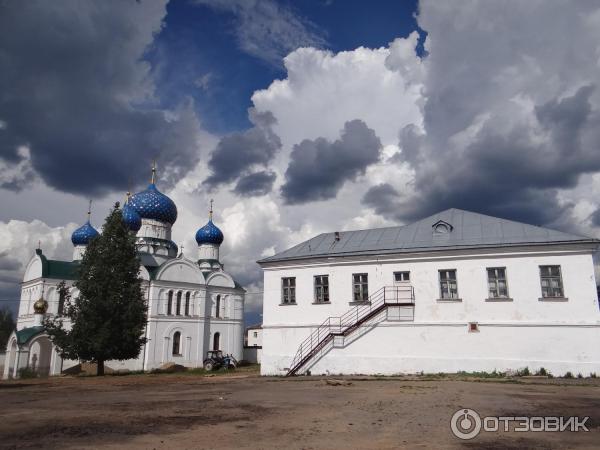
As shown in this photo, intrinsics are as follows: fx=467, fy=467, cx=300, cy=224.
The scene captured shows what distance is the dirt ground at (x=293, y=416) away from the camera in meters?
7.61

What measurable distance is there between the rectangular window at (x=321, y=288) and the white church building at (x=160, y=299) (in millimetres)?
A: 16457

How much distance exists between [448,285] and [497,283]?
2124mm

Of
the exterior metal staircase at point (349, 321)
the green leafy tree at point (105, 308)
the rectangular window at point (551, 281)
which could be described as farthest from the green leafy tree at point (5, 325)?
the rectangular window at point (551, 281)

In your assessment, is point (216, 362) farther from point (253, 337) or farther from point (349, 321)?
point (253, 337)

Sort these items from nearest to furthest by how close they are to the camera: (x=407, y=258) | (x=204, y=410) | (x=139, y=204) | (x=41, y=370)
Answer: (x=204, y=410), (x=407, y=258), (x=41, y=370), (x=139, y=204)

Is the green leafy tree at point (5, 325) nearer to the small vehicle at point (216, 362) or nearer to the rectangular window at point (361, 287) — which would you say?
the small vehicle at point (216, 362)

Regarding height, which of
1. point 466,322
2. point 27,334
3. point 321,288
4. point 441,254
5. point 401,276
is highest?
point 441,254

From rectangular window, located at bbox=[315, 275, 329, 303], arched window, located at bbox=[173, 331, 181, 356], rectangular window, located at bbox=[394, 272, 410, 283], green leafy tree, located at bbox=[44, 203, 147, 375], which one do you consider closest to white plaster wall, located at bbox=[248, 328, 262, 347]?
arched window, located at bbox=[173, 331, 181, 356]

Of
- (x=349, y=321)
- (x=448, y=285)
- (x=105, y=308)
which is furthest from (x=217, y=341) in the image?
(x=448, y=285)

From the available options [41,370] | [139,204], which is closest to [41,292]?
[41,370]

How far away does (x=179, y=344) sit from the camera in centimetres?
3769

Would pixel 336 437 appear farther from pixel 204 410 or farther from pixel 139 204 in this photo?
pixel 139 204

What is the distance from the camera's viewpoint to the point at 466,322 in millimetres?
21047

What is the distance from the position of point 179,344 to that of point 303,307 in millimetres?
17647
